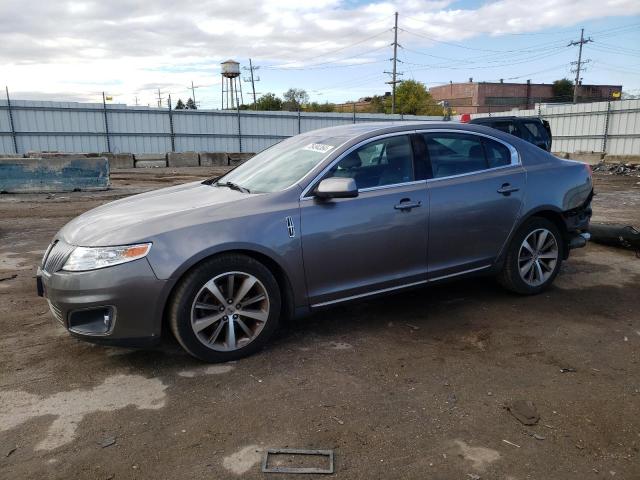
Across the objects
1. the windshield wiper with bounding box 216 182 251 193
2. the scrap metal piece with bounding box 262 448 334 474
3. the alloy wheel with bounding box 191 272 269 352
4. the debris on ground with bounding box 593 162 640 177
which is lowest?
the debris on ground with bounding box 593 162 640 177

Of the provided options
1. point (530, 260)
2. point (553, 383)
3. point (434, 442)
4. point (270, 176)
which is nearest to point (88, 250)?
point (270, 176)

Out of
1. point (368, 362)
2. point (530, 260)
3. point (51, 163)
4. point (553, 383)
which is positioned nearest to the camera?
point (553, 383)

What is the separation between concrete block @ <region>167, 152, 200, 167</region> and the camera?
80.7 feet

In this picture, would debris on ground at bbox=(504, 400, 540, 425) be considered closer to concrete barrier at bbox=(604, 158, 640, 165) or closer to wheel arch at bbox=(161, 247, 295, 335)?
wheel arch at bbox=(161, 247, 295, 335)

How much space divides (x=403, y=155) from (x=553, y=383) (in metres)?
2.01

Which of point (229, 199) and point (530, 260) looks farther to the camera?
point (530, 260)

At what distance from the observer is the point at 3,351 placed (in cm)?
375

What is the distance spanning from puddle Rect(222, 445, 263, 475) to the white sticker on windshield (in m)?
2.28

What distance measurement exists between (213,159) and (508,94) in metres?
73.9

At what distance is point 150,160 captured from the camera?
79.1ft

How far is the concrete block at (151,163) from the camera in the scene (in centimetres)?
2384

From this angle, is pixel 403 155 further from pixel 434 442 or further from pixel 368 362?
pixel 434 442

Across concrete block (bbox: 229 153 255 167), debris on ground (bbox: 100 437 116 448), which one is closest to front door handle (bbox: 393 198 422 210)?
debris on ground (bbox: 100 437 116 448)

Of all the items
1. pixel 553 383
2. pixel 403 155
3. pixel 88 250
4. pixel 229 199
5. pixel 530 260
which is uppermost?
pixel 403 155
